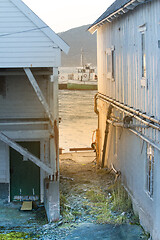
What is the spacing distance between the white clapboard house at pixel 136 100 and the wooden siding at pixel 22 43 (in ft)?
8.71

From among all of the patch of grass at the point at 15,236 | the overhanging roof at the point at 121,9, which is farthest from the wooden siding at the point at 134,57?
the patch of grass at the point at 15,236

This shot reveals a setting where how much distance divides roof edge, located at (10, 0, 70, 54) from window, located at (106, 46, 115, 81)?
5533 millimetres

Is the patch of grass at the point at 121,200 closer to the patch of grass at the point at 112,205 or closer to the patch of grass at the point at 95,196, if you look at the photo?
the patch of grass at the point at 112,205

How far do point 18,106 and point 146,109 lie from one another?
5028 mm

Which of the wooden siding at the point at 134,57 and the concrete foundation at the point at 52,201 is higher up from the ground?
the wooden siding at the point at 134,57

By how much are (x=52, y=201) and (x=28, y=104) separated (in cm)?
356

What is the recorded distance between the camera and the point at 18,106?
56.2ft

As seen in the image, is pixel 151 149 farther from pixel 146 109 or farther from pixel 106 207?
pixel 106 207

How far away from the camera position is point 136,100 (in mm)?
15391

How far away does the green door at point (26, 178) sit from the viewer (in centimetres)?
1738

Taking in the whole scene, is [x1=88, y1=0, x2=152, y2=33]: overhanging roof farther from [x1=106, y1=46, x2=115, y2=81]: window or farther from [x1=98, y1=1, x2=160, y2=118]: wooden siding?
[x1=106, y1=46, x2=115, y2=81]: window

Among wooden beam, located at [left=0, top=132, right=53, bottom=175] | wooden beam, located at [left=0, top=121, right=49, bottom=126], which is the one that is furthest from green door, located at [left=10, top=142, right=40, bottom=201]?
wooden beam, located at [left=0, top=132, right=53, bottom=175]

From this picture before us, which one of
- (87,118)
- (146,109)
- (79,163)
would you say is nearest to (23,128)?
(146,109)

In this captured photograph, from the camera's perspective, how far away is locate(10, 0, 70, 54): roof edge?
14.2 m
